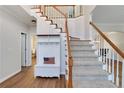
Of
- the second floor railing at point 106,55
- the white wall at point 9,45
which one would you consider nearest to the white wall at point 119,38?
the white wall at point 9,45

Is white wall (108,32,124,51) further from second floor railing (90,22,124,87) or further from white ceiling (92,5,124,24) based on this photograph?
second floor railing (90,22,124,87)

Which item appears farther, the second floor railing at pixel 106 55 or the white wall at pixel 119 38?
the white wall at pixel 119 38

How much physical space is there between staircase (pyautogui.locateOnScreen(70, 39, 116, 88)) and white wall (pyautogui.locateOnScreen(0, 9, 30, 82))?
8.19 feet

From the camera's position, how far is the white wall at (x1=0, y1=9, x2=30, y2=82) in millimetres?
6684

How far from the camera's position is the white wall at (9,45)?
6684 millimetres

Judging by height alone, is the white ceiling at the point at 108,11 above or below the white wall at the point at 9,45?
above

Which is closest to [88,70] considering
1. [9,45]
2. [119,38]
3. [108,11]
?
[108,11]

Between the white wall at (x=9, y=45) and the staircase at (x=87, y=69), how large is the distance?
250cm

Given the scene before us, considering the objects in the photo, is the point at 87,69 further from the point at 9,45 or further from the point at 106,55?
the point at 9,45

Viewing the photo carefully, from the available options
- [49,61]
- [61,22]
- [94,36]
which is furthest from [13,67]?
[94,36]

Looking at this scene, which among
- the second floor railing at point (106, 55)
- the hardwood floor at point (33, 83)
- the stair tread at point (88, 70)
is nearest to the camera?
the second floor railing at point (106, 55)

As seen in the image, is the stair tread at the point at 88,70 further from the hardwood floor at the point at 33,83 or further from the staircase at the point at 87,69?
the hardwood floor at the point at 33,83

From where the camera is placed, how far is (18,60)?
355 inches

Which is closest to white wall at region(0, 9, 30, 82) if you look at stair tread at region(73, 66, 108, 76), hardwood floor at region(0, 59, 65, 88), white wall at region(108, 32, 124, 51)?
hardwood floor at region(0, 59, 65, 88)
